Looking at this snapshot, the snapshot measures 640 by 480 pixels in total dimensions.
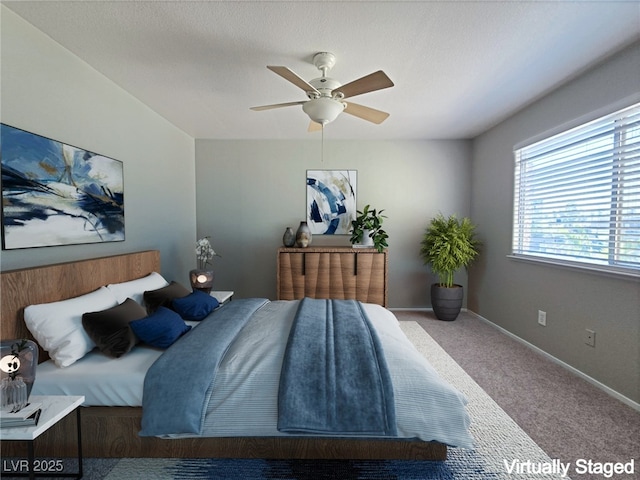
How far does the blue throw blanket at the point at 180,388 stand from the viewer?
1529mm

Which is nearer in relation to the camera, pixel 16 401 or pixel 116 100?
pixel 16 401

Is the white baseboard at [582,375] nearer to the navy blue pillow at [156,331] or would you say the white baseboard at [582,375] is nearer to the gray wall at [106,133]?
the navy blue pillow at [156,331]

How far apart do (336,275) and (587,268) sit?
2594 mm

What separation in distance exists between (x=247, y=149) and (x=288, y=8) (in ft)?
9.66

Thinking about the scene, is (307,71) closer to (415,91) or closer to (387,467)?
(415,91)

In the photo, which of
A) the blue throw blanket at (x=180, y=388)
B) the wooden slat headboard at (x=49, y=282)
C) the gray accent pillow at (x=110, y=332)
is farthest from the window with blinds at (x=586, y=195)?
the wooden slat headboard at (x=49, y=282)

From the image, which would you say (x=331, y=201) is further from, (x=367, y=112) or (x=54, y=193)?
(x=54, y=193)

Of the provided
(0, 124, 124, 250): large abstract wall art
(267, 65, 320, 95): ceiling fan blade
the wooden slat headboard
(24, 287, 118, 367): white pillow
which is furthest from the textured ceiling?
(24, 287, 118, 367): white pillow

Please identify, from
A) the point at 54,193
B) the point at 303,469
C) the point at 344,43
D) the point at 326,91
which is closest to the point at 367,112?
the point at 326,91

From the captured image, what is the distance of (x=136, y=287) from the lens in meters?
2.63

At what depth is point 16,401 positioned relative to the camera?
4.58 feet

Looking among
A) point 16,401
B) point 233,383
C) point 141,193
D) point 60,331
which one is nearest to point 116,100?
point 141,193

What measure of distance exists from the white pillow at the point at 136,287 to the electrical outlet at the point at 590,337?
3838 millimetres

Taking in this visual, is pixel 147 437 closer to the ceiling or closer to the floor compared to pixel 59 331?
closer to the floor
